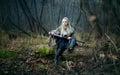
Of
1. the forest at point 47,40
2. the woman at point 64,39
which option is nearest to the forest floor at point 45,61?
the forest at point 47,40

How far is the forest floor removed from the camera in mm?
13391

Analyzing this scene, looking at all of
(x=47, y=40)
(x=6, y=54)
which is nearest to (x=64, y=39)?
(x=47, y=40)

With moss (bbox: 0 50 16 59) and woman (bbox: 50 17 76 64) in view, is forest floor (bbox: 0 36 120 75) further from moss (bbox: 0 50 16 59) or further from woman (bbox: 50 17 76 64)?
woman (bbox: 50 17 76 64)

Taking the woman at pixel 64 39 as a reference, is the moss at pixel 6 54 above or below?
below

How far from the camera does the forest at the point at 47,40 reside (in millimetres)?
13539

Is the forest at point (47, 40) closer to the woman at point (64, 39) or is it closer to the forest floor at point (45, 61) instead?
the forest floor at point (45, 61)

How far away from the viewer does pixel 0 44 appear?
609 inches

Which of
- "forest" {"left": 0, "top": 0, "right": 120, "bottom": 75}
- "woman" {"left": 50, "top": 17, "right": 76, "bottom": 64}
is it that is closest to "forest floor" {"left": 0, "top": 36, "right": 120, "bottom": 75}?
"forest" {"left": 0, "top": 0, "right": 120, "bottom": 75}

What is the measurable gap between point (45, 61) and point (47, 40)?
1.21 metres

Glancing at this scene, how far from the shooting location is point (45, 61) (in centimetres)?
1449

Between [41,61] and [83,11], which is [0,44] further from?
[83,11]

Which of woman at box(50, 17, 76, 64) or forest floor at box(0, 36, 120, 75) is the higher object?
woman at box(50, 17, 76, 64)

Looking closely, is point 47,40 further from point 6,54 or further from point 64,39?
point 6,54

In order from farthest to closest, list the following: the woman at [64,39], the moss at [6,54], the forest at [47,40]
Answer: the moss at [6,54] < the woman at [64,39] < the forest at [47,40]
